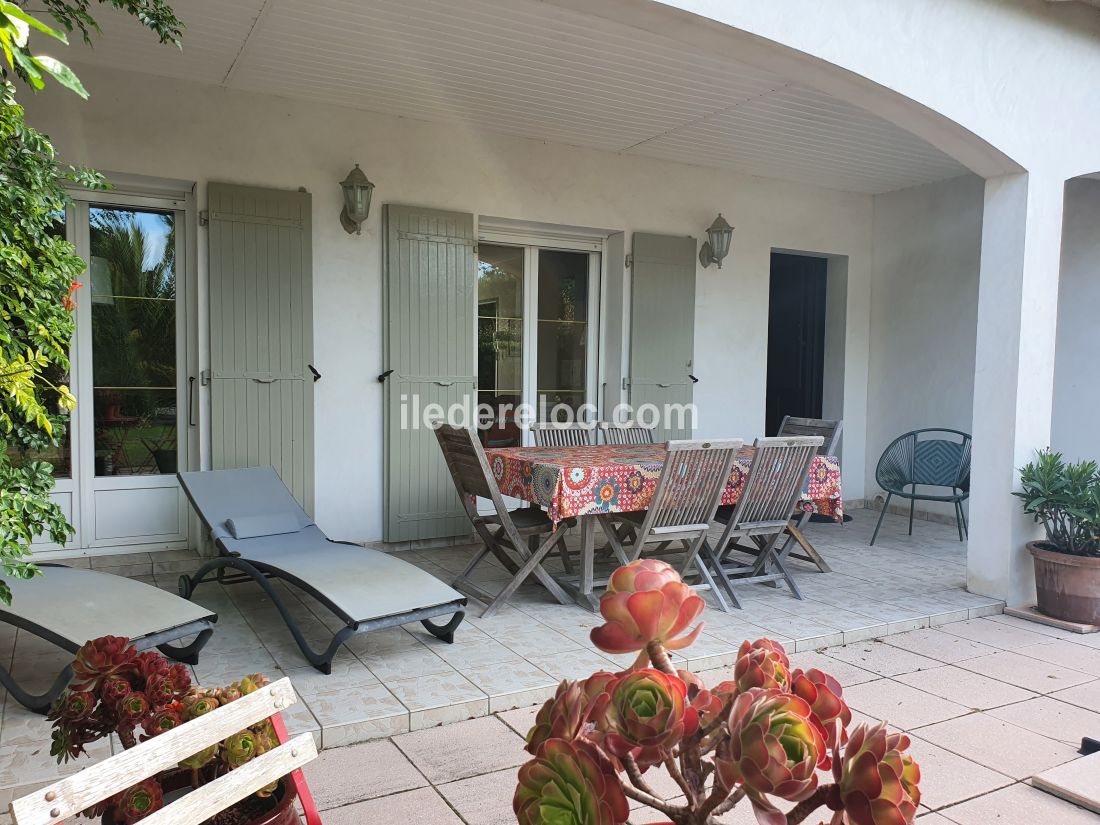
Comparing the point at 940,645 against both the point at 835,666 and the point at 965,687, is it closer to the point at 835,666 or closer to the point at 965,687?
the point at 965,687

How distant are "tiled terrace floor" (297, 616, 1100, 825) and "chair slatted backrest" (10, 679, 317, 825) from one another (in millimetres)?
917

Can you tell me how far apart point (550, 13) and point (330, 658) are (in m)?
3.25

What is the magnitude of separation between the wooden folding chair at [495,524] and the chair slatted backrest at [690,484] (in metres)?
0.49

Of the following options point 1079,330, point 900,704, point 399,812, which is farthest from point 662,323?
point 399,812

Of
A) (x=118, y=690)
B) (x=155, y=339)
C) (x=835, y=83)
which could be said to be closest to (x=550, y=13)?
(x=835, y=83)

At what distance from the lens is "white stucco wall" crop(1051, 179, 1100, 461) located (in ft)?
19.7

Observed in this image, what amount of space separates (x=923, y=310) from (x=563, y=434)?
3994 millimetres

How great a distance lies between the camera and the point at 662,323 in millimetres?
6418

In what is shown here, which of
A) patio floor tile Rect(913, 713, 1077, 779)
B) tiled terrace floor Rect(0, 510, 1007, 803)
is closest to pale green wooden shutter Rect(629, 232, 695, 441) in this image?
tiled terrace floor Rect(0, 510, 1007, 803)

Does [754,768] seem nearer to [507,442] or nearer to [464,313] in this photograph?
[464,313]

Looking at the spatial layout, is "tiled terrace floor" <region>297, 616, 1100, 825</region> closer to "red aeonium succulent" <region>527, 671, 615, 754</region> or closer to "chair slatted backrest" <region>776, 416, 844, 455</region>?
"red aeonium succulent" <region>527, 671, 615, 754</region>

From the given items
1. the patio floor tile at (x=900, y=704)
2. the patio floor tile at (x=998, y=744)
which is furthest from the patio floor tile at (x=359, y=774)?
the patio floor tile at (x=998, y=744)

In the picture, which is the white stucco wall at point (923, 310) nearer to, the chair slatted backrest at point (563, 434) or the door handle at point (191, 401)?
the chair slatted backrest at point (563, 434)

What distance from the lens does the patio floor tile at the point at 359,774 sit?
2.37 meters
